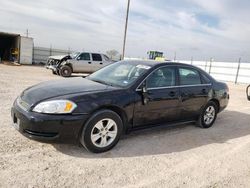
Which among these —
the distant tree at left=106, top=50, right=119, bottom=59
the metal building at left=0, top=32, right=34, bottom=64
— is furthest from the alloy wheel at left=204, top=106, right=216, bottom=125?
the distant tree at left=106, top=50, right=119, bottom=59

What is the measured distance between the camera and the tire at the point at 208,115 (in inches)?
228

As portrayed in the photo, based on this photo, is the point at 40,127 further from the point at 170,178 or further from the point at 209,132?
the point at 209,132

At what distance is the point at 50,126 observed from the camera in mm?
3488

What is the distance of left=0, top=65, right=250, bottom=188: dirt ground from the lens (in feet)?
10.3

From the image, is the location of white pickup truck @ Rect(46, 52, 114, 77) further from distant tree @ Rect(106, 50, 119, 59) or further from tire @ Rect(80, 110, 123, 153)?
distant tree @ Rect(106, 50, 119, 59)

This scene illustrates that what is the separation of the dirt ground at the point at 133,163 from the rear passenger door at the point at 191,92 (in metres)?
0.61

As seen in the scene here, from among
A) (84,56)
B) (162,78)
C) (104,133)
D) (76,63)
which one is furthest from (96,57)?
(104,133)

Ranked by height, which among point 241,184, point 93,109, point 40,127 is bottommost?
point 241,184

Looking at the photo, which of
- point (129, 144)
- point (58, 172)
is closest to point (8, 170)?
point (58, 172)

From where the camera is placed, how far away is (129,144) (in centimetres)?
439

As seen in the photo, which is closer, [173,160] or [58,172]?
[58,172]

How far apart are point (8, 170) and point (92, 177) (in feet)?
3.54

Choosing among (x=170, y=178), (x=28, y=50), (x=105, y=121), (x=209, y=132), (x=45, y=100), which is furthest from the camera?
(x=28, y=50)

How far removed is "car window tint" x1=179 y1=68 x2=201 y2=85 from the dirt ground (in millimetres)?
1174
